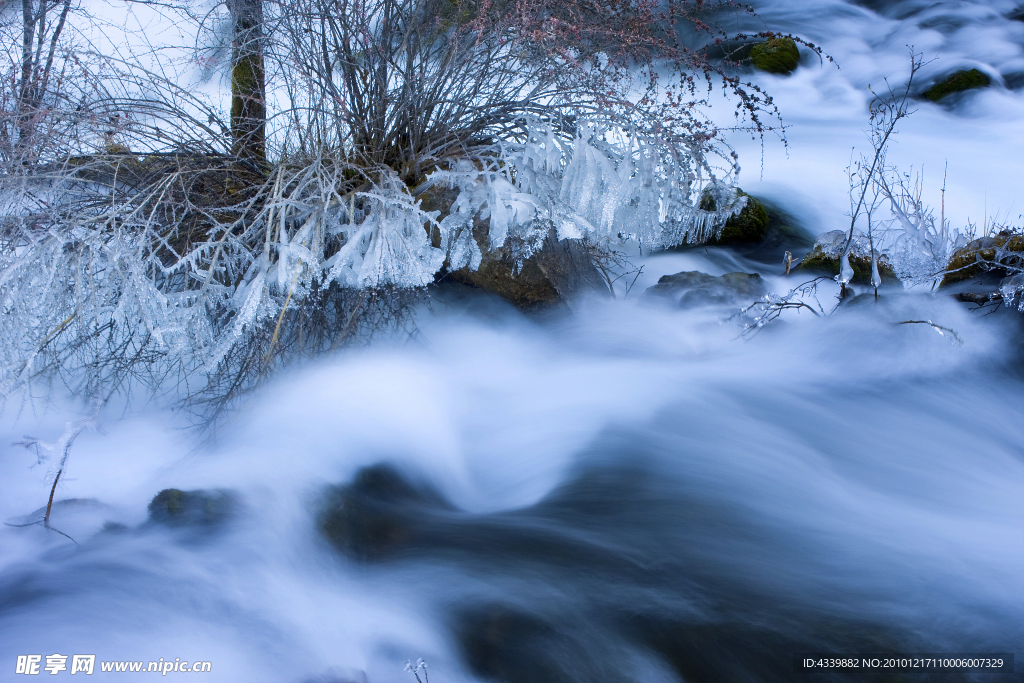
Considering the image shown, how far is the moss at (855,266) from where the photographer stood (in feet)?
11.5

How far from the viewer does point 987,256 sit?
337 centimetres

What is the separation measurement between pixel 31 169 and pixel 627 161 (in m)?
2.37

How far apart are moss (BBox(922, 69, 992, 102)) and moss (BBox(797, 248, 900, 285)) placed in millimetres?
3571

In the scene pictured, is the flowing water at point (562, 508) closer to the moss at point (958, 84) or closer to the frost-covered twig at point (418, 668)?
the frost-covered twig at point (418, 668)

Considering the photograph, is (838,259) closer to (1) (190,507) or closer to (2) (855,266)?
(2) (855,266)

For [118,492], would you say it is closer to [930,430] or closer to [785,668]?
[785,668]

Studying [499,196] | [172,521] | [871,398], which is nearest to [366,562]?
[172,521]

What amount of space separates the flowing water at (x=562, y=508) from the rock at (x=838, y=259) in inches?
18.4

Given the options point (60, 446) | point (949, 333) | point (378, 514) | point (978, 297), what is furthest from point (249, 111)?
point (978, 297)

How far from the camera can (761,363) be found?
2.97 meters

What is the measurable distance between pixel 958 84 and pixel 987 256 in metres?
3.78

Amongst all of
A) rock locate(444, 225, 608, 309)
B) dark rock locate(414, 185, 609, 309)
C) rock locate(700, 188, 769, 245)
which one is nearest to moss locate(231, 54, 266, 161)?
dark rock locate(414, 185, 609, 309)

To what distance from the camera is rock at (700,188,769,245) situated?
4305mm

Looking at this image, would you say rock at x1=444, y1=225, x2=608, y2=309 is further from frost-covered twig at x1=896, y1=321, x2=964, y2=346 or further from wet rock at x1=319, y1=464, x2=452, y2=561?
frost-covered twig at x1=896, y1=321, x2=964, y2=346
